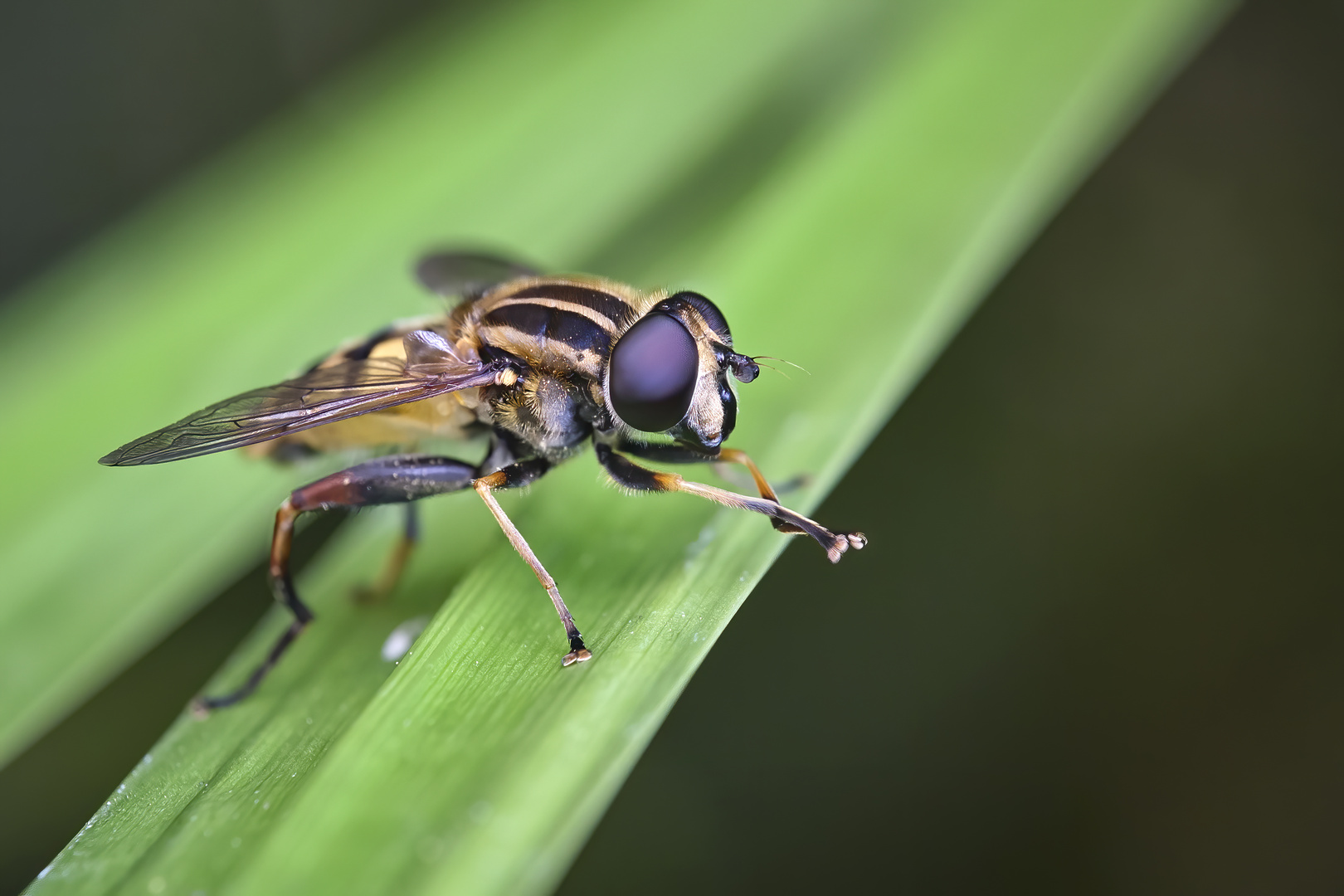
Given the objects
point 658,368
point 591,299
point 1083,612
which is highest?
point 1083,612

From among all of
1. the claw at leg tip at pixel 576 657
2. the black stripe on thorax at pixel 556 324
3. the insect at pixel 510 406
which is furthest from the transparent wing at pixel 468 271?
the claw at leg tip at pixel 576 657

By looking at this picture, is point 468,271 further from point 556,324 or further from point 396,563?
point 396,563

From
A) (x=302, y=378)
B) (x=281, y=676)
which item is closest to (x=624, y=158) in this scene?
(x=302, y=378)

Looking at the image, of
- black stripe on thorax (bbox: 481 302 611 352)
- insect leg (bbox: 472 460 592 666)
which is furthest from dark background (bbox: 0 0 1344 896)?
black stripe on thorax (bbox: 481 302 611 352)

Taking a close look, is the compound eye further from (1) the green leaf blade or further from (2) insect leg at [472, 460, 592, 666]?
(2) insect leg at [472, 460, 592, 666]

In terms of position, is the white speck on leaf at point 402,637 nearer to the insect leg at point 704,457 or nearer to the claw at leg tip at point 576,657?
the claw at leg tip at point 576,657

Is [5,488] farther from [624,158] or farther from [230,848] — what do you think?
[624,158]

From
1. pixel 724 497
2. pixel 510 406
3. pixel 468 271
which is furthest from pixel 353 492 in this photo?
pixel 724 497
